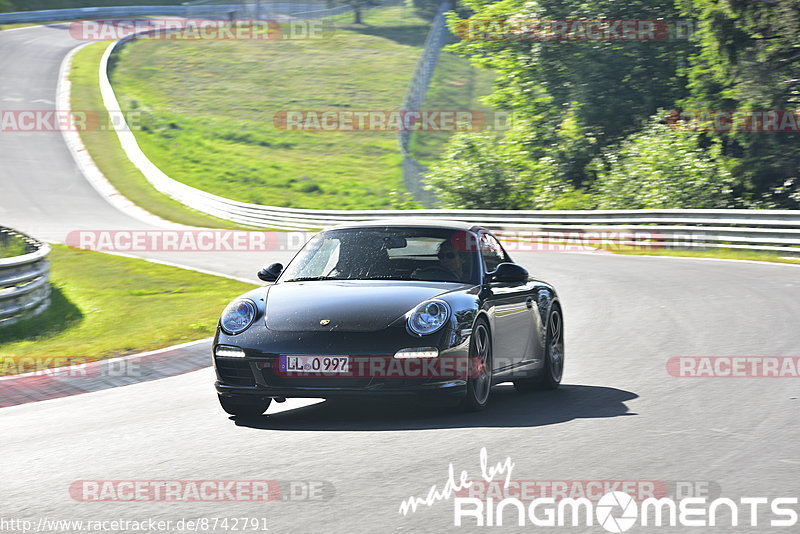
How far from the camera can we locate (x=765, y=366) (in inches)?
371

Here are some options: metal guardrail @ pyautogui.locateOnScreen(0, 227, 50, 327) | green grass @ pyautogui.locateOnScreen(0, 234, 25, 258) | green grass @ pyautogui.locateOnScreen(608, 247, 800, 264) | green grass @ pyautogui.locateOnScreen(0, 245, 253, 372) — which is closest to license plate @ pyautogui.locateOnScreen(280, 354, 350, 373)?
green grass @ pyautogui.locateOnScreen(0, 245, 253, 372)

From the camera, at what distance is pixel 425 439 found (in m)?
6.66

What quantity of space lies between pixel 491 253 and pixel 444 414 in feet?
5.55

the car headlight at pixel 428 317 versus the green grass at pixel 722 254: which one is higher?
the car headlight at pixel 428 317

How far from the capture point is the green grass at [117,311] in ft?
40.6

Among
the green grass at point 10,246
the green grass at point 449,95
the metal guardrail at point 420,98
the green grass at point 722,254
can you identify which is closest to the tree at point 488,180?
the metal guardrail at point 420,98

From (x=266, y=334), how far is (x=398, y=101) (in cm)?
6060

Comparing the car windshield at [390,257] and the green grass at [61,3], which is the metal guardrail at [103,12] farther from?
the car windshield at [390,257]

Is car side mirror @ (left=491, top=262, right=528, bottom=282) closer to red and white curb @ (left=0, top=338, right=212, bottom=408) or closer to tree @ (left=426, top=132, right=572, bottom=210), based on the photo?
red and white curb @ (left=0, top=338, right=212, bottom=408)

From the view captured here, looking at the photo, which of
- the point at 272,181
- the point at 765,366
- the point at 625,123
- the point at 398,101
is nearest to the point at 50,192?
the point at 272,181

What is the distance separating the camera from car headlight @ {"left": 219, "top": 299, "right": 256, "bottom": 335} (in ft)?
24.6

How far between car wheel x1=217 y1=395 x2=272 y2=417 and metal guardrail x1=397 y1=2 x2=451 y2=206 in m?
32.5

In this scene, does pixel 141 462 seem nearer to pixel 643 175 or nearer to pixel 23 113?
pixel 643 175

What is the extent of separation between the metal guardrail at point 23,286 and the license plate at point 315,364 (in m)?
7.52
